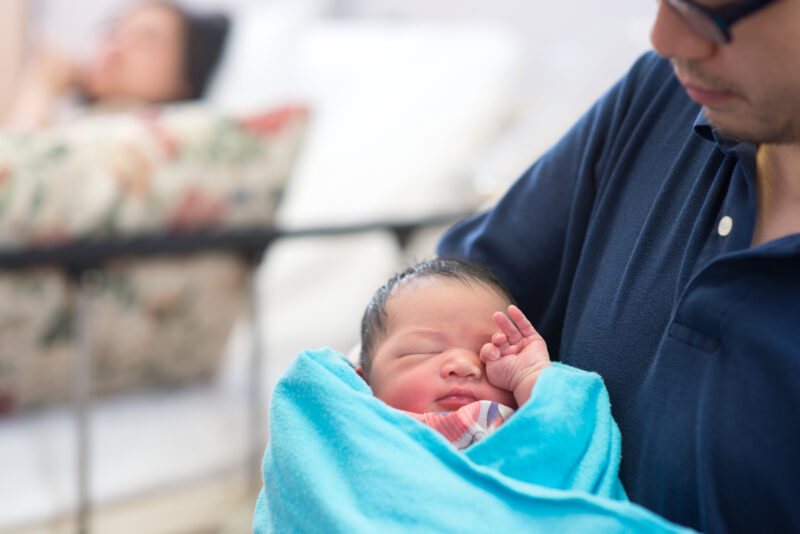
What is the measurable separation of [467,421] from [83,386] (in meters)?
0.87

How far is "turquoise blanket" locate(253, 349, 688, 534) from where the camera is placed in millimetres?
738

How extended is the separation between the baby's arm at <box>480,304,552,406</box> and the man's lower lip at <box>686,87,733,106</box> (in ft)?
0.85

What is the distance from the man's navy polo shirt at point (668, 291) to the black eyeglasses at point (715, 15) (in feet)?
0.47

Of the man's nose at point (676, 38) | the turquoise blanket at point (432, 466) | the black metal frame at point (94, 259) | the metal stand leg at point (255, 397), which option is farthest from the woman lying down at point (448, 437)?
the metal stand leg at point (255, 397)

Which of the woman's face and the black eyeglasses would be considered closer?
the black eyeglasses

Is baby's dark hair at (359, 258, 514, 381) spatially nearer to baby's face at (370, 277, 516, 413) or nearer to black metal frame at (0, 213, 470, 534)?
baby's face at (370, 277, 516, 413)

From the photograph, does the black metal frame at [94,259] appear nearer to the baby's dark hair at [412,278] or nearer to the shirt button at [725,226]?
the baby's dark hair at [412,278]

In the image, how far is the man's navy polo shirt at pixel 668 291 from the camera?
28.2 inches

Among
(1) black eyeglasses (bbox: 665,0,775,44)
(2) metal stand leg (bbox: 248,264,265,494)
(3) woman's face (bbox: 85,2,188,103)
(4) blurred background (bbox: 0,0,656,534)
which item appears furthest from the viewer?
(3) woman's face (bbox: 85,2,188,103)

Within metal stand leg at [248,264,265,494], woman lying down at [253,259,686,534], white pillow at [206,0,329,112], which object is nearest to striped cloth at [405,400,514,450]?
woman lying down at [253,259,686,534]

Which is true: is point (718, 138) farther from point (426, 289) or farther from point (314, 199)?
point (314, 199)

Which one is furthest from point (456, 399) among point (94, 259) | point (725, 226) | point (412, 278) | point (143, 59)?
A: point (143, 59)

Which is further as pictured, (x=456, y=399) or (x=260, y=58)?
(x=260, y=58)

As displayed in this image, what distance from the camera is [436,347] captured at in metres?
0.97
